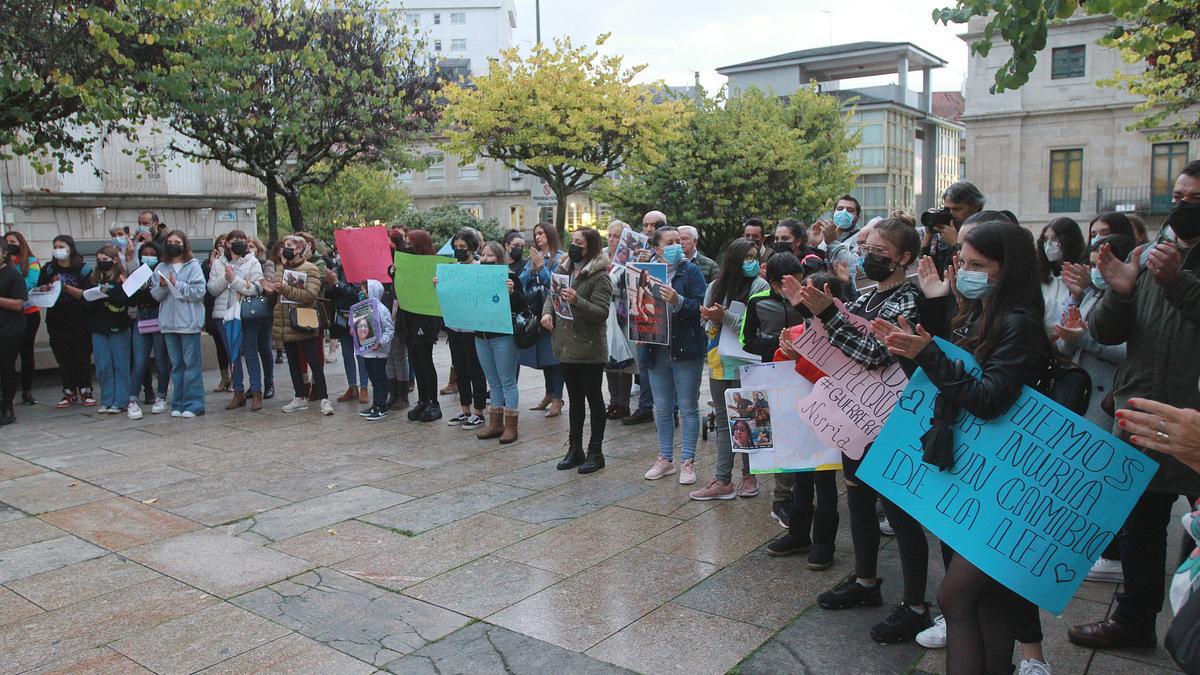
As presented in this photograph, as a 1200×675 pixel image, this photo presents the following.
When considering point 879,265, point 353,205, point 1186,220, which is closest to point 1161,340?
point 1186,220

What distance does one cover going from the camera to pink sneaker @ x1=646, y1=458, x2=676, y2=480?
6961 millimetres

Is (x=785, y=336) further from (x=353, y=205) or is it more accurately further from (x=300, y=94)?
(x=353, y=205)

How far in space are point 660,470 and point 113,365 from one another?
6667 mm

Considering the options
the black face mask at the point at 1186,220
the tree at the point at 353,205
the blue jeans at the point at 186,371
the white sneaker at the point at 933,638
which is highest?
the tree at the point at 353,205

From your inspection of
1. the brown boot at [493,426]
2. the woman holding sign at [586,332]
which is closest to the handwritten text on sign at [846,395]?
the woman holding sign at [586,332]

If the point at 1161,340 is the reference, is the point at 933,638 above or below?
below

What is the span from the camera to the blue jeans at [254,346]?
10.1 meters

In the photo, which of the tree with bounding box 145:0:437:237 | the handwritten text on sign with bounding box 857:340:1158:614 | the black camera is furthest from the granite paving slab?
the tree with bounding box 145:0:437:237

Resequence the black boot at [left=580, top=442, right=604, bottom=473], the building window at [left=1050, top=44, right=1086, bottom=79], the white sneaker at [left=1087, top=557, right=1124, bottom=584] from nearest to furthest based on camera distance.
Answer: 1. the white sneaker at [left=1087, top=557, right=1124, bottom=584]
2. the black boot at [left=580, top=442, right=604, bottom=473]
3. the building window at [left=1050, top=44, right=1086, bottom=79]

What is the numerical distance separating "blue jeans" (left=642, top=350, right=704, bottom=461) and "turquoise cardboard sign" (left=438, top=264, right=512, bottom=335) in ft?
5.91

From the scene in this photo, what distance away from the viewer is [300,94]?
1692 cm

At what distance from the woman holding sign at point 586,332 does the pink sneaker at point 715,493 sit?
1.15 m

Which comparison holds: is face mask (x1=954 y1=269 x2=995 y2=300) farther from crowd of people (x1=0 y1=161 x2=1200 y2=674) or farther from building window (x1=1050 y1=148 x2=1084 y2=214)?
building window (x1=1050 y1=148 x2=1084 y2=214)

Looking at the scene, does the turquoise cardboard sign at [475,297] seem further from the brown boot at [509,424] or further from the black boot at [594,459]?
the black boot at [594,459]
